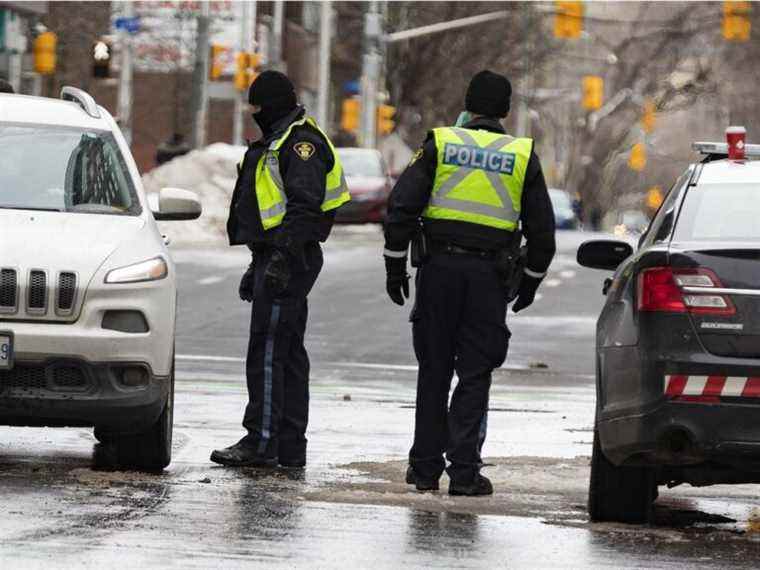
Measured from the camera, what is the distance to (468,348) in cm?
1020

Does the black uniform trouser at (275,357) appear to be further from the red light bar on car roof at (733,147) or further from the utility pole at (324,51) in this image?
the utility pole at (324,51)

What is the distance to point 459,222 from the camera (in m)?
10.1

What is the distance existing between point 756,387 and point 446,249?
6.94ft

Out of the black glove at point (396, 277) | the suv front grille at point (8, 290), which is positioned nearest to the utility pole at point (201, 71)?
the black glove at point (396, 277)

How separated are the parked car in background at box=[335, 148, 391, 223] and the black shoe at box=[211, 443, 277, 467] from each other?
1203 inches

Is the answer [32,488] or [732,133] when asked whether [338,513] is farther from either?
[732,133]

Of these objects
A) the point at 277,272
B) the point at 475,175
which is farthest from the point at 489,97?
the point at 277,272

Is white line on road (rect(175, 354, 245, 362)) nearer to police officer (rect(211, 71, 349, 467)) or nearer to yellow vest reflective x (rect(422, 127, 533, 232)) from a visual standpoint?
police officer (rect(211, 71, 349, 467))

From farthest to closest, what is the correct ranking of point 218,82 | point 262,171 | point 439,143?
point 218,82, point 262,171, point 439,143

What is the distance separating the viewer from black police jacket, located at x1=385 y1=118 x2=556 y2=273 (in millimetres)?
10008

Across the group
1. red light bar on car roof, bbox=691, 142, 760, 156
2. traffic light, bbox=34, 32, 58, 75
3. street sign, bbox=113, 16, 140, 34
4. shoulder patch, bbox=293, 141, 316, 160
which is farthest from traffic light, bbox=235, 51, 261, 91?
red light bar on car roof, bbox=691, 142, 760, 156

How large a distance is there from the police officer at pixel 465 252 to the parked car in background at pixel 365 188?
31.1 m

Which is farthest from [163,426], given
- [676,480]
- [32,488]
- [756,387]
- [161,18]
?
[161,18]

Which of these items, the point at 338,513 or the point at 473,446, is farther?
the point at 473,446
